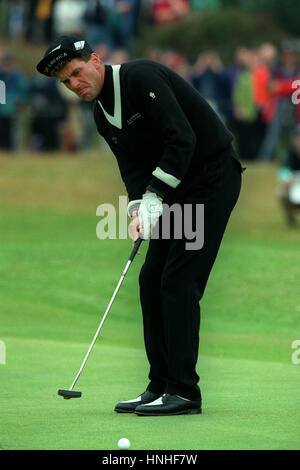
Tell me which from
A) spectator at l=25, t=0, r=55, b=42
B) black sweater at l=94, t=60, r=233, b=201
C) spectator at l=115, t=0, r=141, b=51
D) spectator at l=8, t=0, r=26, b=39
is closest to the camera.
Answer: black sweater at l=94, t=60, r=233, b=201

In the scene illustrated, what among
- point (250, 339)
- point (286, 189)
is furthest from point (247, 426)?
point (286, 189)

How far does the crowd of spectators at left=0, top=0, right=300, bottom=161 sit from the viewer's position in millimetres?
24594

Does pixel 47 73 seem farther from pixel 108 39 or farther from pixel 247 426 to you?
pixel 108 39

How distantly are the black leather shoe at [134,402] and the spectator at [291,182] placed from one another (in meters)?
11.9

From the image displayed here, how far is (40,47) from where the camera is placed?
113 ft

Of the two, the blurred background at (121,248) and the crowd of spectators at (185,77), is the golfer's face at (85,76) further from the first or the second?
the crowd of spectators at (185,77)

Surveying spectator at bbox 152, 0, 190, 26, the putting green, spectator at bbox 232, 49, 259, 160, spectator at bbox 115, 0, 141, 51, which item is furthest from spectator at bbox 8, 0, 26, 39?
the putting green

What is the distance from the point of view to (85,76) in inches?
239

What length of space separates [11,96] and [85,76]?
62.9 feet

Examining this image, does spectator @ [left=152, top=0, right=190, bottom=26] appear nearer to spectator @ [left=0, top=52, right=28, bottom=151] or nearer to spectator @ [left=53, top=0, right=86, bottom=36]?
spectator @ [left=53, top=0, right=86, bottom=36]

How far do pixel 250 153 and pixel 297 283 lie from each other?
12204 mm

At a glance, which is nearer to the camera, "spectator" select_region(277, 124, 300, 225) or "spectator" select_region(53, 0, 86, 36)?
"spectator" select_region(277, 124, 300, 225)

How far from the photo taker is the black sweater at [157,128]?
19.7 ft

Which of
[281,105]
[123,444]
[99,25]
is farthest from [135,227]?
[99,25]
